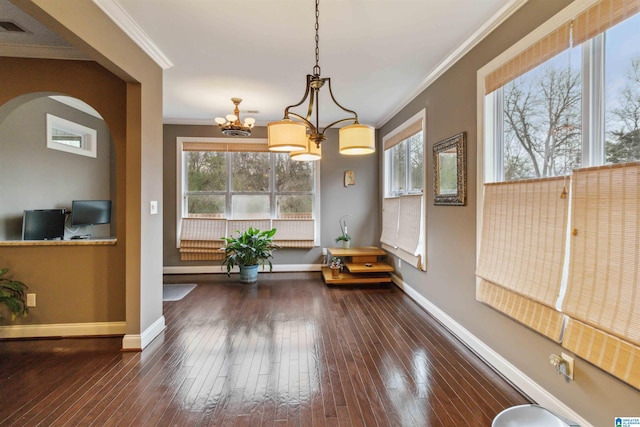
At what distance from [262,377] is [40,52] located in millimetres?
3402

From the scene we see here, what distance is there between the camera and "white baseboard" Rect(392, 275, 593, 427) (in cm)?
170

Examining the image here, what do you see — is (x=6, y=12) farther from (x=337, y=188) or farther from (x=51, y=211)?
(x=337, y=188)

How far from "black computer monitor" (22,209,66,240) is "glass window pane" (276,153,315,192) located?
10.4ft

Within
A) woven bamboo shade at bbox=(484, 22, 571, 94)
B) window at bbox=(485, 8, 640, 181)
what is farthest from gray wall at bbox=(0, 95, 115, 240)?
window at bbox=(485, 8, 640, 181)

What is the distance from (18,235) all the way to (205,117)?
9.85 ft

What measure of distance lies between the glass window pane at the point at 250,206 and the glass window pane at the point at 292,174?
0.37 meters

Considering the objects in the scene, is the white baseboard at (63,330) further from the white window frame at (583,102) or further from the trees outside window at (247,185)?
the white window frame at (583,102)

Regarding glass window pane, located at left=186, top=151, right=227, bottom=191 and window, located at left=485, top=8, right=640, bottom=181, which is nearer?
window, located at left=485, top=8, right=640, bottom=181

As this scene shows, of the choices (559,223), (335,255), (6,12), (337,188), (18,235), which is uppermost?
(6,12)

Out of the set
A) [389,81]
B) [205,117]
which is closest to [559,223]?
[389,81]

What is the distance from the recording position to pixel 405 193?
14.5 ft

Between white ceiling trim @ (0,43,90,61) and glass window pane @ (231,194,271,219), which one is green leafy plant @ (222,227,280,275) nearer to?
glass window pane @ (231,194,271,219)

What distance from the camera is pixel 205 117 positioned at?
5.02 metres

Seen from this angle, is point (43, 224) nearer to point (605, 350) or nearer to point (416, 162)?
point (416, 162)
